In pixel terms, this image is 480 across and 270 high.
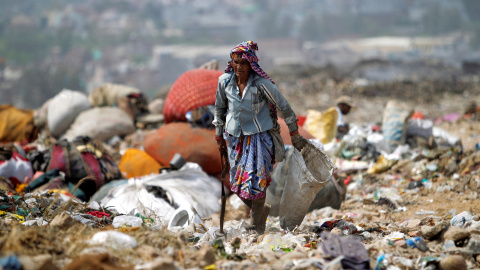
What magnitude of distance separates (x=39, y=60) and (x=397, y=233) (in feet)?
202

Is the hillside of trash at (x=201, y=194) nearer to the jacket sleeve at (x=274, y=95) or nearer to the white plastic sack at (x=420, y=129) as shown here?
the white plastic sack at (x=420, y=129)

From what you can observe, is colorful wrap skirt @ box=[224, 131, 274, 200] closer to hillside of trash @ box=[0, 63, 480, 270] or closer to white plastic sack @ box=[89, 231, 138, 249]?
hillside of trash @ box=[0, 63, 480, 270]

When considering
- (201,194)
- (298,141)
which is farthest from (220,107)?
(201,194)

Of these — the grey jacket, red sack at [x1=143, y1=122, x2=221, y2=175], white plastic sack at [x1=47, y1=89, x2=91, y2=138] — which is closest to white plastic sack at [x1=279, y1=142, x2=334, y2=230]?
the grey jacket

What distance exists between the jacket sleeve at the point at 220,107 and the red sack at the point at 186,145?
1.75 metres

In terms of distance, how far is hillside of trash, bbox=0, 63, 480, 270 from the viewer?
7.85ft

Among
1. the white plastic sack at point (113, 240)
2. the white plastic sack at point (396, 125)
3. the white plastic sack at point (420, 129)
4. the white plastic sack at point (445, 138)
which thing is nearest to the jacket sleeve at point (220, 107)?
the white plastic sack at point (113, 240)

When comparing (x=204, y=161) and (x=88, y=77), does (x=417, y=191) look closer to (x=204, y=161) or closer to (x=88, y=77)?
(x=204, y=161)

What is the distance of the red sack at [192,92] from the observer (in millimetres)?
5434

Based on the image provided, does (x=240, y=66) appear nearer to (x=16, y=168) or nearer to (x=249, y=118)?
(x=249, y=118)

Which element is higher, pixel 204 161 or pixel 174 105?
pixel 174 105

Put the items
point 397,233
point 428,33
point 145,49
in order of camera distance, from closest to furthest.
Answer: point 397,233, point 145,49, point 428,33

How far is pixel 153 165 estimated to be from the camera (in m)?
5.30

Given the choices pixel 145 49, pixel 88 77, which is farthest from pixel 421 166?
pixel 145 49
